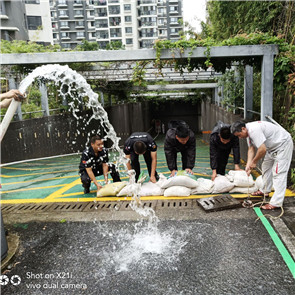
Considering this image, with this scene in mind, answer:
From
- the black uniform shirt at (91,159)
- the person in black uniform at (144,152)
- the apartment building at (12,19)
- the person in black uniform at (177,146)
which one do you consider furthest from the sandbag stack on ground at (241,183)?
the apartment building at (12,19)

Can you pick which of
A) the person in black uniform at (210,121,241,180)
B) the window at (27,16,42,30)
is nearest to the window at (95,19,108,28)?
the window at (27,16,42,30)

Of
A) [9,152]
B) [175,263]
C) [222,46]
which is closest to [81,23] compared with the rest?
[9,152]

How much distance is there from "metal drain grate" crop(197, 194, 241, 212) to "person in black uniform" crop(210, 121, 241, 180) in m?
0.88

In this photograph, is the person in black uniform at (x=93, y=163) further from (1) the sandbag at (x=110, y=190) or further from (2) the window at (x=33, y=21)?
(2) the window at (x=33, y=21)

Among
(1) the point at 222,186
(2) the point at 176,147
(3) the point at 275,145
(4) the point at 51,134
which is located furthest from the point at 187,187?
(4) the point at 51,134

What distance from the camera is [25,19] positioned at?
3109 centimetres

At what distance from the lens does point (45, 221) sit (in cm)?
448

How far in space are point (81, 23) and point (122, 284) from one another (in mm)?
72811

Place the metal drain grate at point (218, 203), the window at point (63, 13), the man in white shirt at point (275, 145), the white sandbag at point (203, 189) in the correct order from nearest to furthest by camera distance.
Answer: the man in white shirt at point (275, 145) → the metal drain grate at point (218, 203) → the white sandbag at point (203, 189) → the window at point (63, 13)

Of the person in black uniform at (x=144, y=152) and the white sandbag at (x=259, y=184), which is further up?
the person in black uniform at (x=144, y=152)

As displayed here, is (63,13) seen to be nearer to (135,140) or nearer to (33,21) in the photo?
(33,21)

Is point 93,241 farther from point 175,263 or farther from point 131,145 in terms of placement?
point 131,145

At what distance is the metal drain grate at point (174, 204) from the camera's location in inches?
187

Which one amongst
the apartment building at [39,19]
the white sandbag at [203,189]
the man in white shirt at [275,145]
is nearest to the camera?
the man in white shirt at [275,145]
